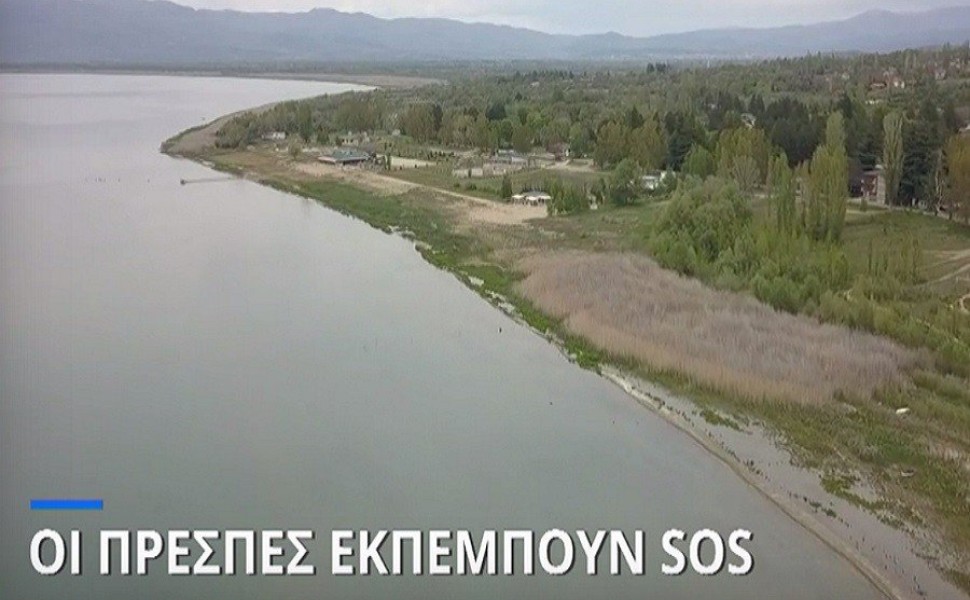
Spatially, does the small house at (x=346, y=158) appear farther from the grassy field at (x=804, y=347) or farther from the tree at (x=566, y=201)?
the grassy field at (x=804, y=347)

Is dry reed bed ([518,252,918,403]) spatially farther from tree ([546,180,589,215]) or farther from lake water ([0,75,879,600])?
tree ([546,180,589,215])

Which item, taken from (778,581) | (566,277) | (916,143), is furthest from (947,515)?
(916,143)

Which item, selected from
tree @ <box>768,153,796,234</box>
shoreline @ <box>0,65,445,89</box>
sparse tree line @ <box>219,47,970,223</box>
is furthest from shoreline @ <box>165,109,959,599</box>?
shoreline @ <box>0,65,445,89</box>

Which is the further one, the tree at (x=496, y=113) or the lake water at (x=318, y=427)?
the tree at (x=496, y=113)

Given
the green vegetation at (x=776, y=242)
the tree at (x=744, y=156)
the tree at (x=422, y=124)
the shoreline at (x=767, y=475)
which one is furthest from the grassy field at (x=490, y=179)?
the shoreline at (x=767, y=475)

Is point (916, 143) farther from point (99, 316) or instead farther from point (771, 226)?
point (99, 316)

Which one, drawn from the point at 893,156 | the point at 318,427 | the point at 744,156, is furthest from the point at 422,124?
the point at 318,427

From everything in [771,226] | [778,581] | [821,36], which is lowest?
[778,581]
